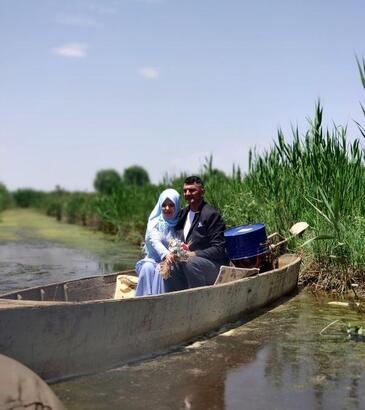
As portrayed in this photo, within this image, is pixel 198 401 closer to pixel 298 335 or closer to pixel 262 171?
pixel 298 335

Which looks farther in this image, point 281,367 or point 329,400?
point 281,367

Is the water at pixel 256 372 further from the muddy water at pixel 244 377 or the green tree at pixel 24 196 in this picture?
the green tree at pixel 24 196

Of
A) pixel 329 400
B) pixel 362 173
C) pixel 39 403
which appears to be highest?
pixel 362 173

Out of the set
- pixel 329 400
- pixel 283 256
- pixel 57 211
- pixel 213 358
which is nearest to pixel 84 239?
pixel 283 256

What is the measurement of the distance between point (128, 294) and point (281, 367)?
180 cm

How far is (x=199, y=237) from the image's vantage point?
5.39 m

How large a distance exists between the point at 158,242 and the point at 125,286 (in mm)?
696

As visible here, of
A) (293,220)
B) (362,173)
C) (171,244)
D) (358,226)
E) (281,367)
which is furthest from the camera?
(293,220)

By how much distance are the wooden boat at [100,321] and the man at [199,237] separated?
229 millimetres

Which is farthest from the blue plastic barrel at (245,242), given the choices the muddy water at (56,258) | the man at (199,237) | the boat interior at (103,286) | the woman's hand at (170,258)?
the muddy water at (56,258)

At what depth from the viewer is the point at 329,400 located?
12.0 feet

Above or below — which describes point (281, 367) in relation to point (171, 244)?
below

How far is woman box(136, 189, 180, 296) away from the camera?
16.4 feet

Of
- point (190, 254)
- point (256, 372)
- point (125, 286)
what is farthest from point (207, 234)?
point (256, 372)
